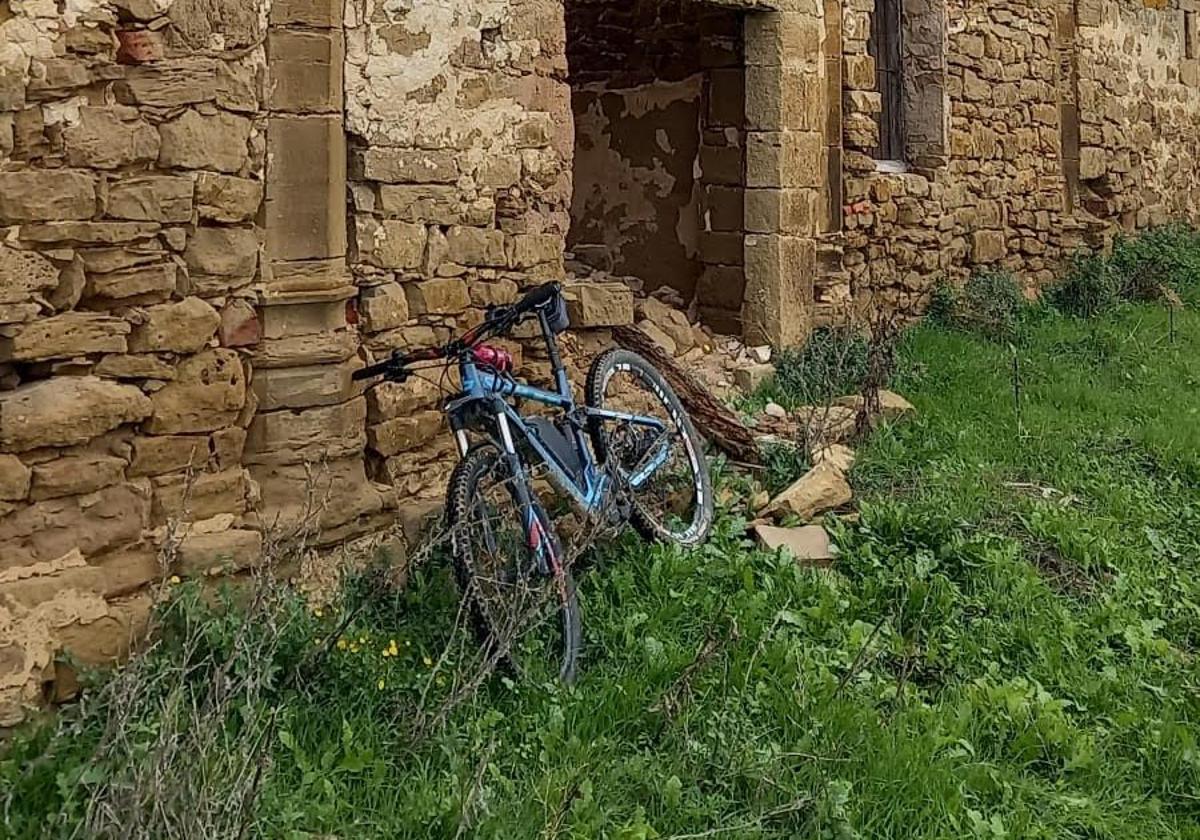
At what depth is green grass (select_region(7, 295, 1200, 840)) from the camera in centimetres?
309

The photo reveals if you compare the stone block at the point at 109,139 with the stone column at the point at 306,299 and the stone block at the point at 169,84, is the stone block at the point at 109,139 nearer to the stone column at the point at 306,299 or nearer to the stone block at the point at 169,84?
the stone block at the point at 169,84

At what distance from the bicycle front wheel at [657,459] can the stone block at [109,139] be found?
1785mm

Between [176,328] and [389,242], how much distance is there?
96cm

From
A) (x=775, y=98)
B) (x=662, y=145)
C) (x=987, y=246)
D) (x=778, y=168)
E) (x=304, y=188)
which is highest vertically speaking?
(x=775, y=98)

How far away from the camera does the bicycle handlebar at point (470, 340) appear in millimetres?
3953

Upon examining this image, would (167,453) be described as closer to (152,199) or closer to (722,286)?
(152,199)

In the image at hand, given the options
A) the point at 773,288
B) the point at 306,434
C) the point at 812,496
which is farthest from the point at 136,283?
the point at 773,288

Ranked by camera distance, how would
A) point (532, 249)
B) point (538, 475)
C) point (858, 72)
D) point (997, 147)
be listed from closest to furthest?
point (538, 475), point (532, 249), point (858, 72), point (997, 147)

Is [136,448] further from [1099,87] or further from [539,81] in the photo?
[1099,87]

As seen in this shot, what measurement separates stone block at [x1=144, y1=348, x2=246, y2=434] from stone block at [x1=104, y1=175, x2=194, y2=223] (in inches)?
16.6

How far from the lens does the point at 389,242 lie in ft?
14.4

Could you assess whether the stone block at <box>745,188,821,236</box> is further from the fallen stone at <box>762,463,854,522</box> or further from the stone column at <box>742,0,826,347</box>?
the fallen stone at <box>762,463,854,522</box>

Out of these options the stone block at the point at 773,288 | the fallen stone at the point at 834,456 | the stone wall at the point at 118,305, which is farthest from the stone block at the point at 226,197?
the stone block at the point at 773,288

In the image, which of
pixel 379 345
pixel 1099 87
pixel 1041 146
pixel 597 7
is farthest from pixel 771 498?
pixel 1099 87
